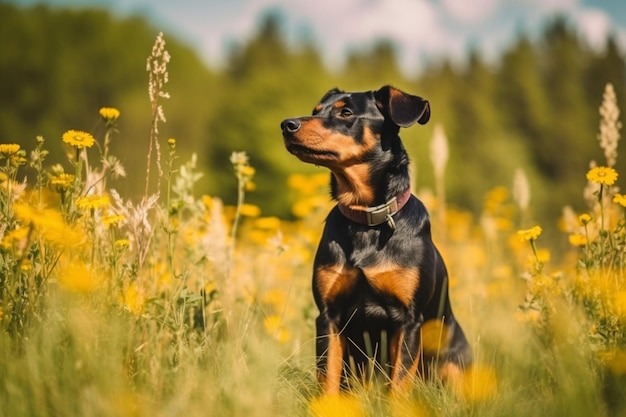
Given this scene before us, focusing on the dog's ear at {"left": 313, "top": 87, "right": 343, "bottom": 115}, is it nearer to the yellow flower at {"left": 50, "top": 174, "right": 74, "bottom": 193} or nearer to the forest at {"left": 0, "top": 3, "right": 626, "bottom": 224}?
the yellow flower at {"left": 50, "top": 174, "right": 74, "bottom": 193}

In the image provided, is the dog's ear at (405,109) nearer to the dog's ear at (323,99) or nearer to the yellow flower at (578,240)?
the dog's ear at (323,99)

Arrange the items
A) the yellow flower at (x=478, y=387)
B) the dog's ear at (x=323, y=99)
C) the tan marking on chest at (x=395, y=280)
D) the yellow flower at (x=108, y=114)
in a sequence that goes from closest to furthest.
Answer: the yellow flower at (x=478, y=387) → the yellow flower at (x=108, y=114) → the tan marking on chest at (x=395, y=280) → the dog's ear at (x=323, y=99)

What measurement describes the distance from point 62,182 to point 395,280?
1.69 m

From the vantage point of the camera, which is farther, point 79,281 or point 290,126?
point 290,126

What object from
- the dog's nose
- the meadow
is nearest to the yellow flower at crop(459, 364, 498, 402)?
the meadow

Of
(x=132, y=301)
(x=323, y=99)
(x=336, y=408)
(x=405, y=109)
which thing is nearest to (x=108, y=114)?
(x=132, y=301)

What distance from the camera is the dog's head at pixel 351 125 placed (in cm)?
357

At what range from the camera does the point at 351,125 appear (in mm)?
3787

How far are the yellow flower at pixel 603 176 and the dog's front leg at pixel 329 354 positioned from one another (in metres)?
1.52

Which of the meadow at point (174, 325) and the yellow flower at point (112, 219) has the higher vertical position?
the yellow flower at point (112, 219)

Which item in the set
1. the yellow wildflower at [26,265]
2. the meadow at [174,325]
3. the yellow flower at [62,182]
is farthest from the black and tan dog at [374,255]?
the yellow wildflower at [26,265]

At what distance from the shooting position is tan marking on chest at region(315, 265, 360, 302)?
346 centimetres

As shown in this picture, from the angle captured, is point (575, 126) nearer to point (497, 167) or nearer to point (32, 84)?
point (497, 167)

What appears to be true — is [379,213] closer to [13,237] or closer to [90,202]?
[90,202]
